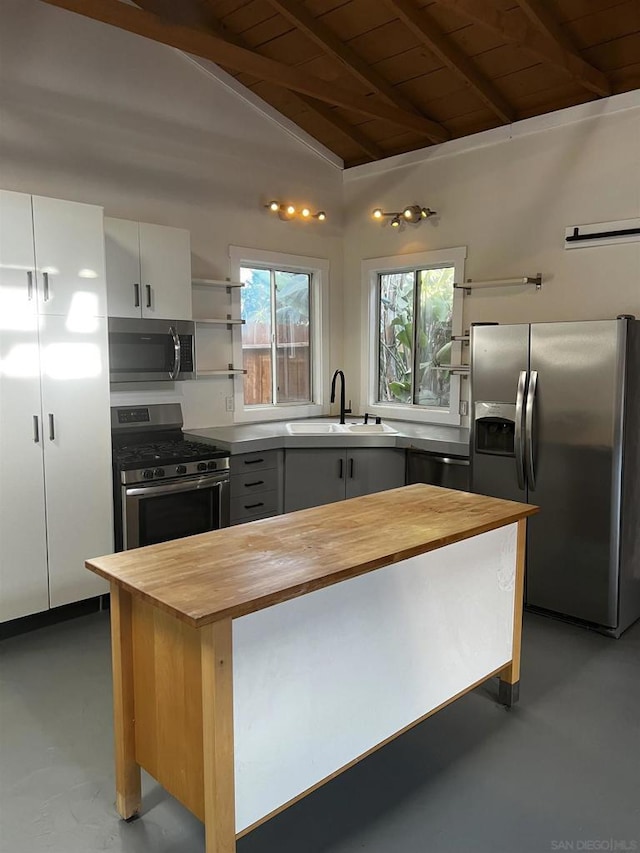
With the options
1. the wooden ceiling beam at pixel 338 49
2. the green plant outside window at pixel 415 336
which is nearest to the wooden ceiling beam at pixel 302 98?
the wooden ceiling beam at pixel 338 49

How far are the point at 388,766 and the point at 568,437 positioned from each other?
1.94 meters

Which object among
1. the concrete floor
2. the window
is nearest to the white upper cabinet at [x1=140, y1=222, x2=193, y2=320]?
the window

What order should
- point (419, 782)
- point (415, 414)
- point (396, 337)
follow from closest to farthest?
point (419, 782)
point (415, 414)
point (396, 337)

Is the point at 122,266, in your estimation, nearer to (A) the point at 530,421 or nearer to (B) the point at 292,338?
(B) the point at 292,338

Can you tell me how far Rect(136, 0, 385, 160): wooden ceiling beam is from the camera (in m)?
4.03

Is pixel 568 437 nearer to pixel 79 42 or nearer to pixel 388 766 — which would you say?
pixel 388 766

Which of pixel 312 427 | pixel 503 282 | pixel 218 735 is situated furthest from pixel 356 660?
pixel 503 282

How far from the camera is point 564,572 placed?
3535 millimetres

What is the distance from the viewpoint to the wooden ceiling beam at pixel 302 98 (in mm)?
4031

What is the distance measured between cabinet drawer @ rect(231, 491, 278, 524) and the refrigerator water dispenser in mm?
1391

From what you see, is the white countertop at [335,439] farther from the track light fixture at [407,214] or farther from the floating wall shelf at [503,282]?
the track light fixture at [407,214]

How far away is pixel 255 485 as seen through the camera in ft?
14.0

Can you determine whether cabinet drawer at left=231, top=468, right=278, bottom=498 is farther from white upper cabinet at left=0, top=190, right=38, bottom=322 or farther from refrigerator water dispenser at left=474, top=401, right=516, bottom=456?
white upper cabinet at left=0, top=190, right=38, bottom=322

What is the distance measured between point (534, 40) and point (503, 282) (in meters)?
1.49
